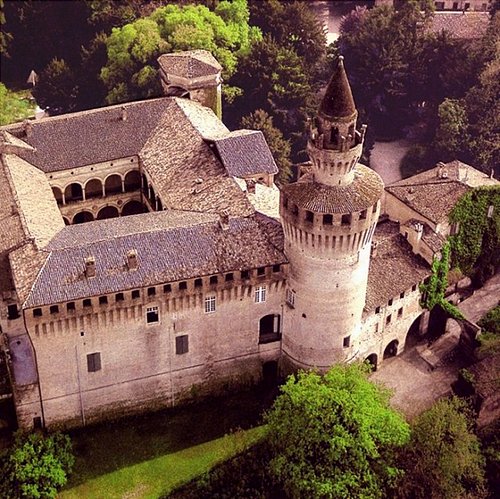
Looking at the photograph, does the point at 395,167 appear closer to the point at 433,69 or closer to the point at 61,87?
the point at 433,69

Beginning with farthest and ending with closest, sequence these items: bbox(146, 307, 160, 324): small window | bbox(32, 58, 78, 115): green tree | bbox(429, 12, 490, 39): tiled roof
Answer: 1. bbox(32, 58, 78, 115): green tree
2. bbox(429, 12, 490, 39): tiled roof
3. bbox(146, 307, 160, 324): small window

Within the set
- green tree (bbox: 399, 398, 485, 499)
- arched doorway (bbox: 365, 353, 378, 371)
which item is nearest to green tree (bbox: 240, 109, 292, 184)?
arched doorway (bbox: 365, 353, 378, 371)

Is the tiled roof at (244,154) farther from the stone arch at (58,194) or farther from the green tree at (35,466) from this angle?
the green tree at (35,466)

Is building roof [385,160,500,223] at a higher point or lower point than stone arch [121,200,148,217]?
higher

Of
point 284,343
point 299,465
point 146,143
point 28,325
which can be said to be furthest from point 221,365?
point 146,143

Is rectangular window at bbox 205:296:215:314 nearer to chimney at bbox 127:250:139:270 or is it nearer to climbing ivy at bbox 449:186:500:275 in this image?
chimney at bbox 127:250:139:270

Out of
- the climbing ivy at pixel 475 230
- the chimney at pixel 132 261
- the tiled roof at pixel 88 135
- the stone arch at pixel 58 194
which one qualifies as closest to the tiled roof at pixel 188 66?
the tiled roof at pixel 88 135
